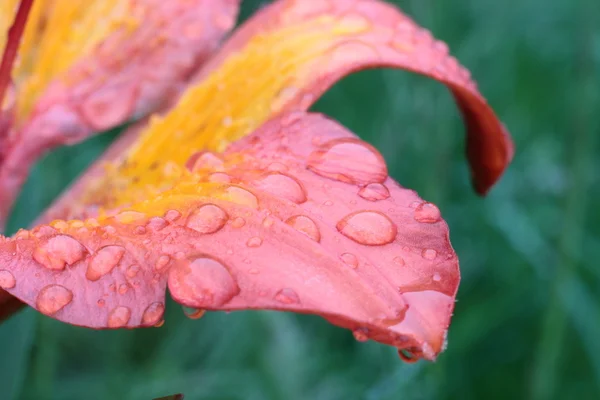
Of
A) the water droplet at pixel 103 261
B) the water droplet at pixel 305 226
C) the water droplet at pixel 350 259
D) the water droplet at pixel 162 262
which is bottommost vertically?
the water droplet at pixel 103 261

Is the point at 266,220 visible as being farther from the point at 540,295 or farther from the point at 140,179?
the point at 540,295

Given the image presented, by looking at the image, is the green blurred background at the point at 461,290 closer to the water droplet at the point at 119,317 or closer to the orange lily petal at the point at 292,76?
the orange lily petal at the point at 292,76

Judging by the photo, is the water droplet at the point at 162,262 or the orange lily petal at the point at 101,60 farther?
the orange lily petal at the point at 101,60

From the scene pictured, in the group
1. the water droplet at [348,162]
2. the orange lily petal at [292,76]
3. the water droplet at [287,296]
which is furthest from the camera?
the orange lily petal at [292,76]

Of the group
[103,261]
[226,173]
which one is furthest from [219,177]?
[103,261]

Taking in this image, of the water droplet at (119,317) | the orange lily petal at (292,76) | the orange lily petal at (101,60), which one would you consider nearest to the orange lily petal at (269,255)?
the water droplet at (119,317)

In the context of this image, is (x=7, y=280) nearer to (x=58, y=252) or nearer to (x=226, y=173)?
(x=58, y=252)

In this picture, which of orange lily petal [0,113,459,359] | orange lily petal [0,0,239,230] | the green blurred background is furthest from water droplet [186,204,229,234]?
orange lily petal [0,0,239,230]

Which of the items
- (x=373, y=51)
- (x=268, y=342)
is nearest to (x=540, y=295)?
(x=268, y=342)

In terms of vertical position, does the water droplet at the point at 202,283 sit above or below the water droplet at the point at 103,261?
above

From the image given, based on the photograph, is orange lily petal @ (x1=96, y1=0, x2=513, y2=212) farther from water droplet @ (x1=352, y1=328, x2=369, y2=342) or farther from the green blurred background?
water droplet @ (x1=352, y1=328, x2=369, y2=342)
